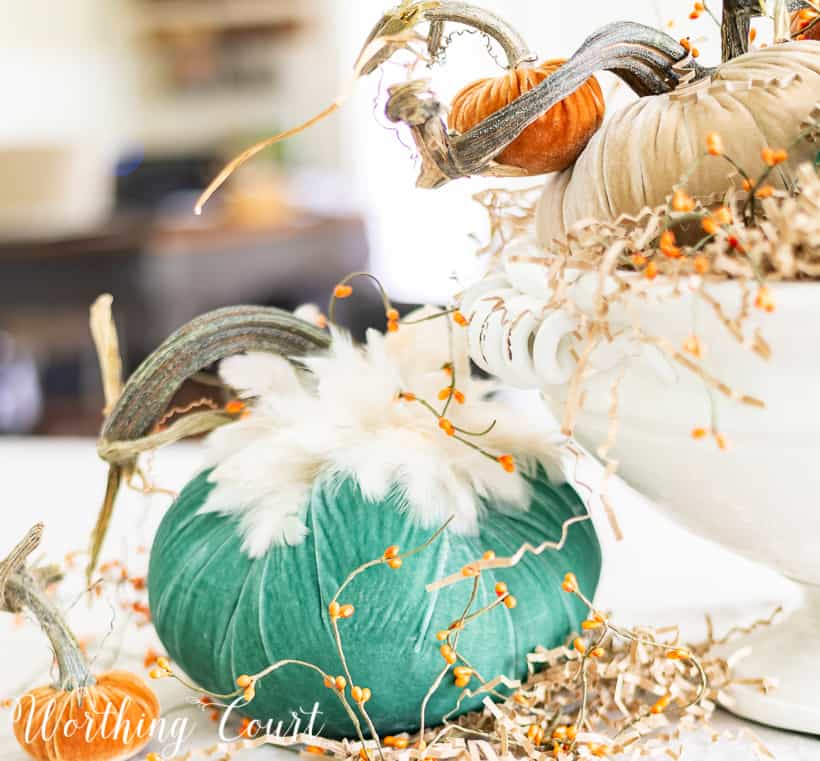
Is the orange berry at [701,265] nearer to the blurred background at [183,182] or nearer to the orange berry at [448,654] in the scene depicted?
the orange berry at [448,654]

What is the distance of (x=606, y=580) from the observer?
63 centimetres

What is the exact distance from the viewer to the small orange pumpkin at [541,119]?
0.44m

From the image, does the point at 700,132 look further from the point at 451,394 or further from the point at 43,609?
the point at 43,609

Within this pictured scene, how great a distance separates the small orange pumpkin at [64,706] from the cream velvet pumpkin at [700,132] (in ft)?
0.87

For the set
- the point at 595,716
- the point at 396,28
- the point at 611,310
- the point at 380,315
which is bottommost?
the point at 380,315

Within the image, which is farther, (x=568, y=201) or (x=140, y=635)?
(x=140, y=635)

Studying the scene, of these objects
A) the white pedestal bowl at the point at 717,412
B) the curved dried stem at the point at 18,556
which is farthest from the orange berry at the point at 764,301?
the curved dried stem at the point at 18,556

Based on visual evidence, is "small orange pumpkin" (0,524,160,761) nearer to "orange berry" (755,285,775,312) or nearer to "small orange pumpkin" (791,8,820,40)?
"orange berry" (755,285,775,312)

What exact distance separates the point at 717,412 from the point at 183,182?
482 centimetres

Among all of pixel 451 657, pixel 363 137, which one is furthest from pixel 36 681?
pixel 363 137

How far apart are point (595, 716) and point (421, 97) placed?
265mm

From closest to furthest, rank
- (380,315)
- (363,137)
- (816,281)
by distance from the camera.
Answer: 1. (816,281)
2. (380,315)
3. (363,137)

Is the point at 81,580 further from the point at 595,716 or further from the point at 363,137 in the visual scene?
the point at 363,137

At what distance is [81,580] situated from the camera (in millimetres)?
Result: 664
